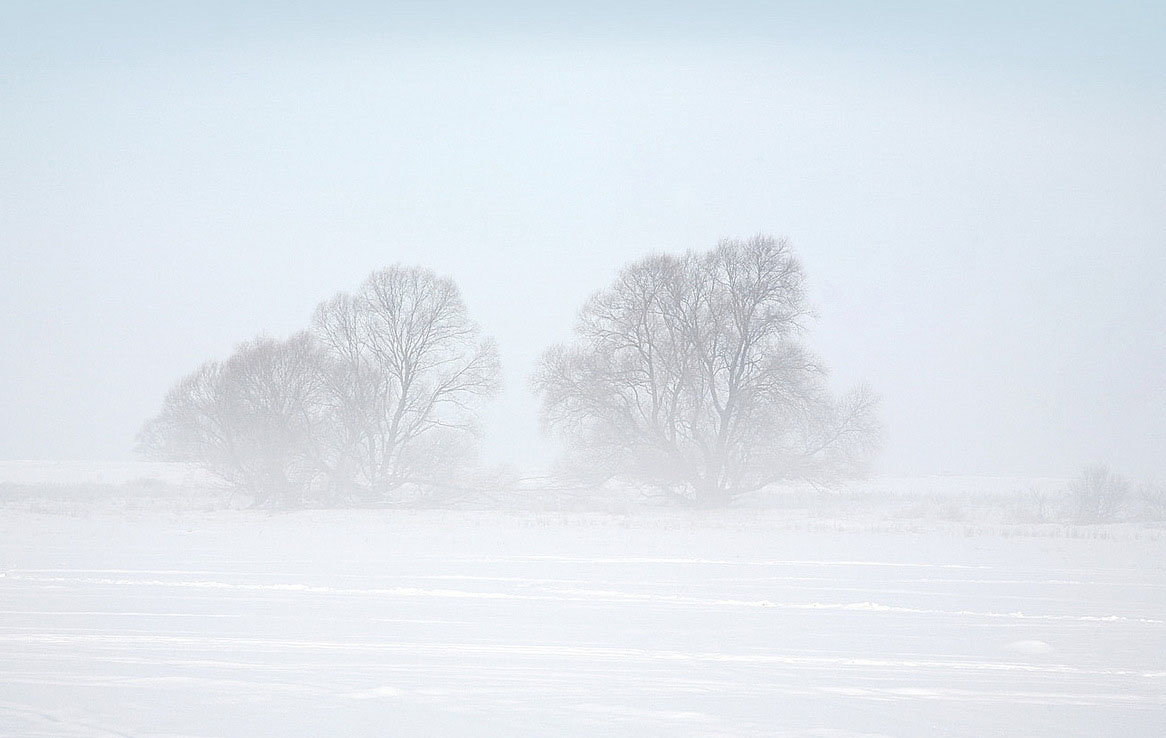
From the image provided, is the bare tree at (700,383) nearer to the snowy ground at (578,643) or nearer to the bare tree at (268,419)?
the bare tree at (268,419)

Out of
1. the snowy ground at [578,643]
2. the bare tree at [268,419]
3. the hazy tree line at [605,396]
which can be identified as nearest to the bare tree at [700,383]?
the hazy tree line at [605,396]

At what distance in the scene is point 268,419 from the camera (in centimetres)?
4091

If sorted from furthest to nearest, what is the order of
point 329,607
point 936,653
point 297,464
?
point 297,464
point 329,607
point 936,653

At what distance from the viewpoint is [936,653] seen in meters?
9.21

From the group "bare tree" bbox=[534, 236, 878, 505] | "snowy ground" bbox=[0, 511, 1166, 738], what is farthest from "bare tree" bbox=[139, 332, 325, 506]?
"snowy ground" bbox=[0, 511, 1166, 738]

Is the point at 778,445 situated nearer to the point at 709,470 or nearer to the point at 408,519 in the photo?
the point at 709,470

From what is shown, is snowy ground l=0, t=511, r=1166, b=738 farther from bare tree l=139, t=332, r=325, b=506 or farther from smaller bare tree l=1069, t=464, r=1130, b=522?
bare tree l=139, t=332, r=325, b=506

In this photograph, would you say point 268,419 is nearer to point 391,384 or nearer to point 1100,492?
point 391,384

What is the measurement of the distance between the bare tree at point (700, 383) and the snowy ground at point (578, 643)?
18617 millimetres

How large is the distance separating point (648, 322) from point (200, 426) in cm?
2025

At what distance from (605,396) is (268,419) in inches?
536

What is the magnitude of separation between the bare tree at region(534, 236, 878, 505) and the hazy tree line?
0.05 m

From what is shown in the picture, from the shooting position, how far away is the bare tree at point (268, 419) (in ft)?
133

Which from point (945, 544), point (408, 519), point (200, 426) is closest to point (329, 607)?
point (945, 544)
